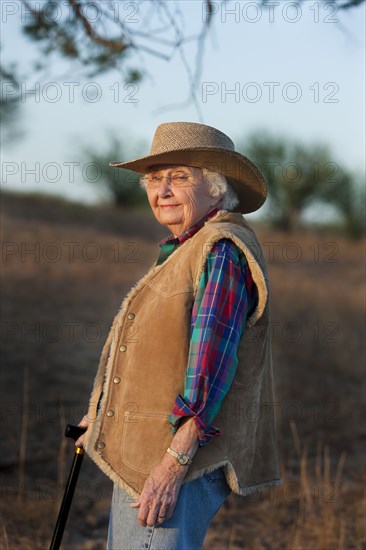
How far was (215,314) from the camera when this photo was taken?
2102 mm

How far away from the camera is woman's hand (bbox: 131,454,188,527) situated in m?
2.09

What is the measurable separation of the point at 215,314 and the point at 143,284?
33 centimetres

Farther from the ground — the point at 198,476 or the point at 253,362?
the point at 253,362

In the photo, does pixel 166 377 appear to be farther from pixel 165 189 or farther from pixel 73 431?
pixel 165 189

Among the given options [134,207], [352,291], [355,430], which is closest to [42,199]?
[134,207]

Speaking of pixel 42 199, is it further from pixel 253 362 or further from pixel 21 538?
pixel 253 362

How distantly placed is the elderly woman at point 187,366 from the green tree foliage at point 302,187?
23357 millimetres

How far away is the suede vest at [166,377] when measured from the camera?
2.19 metres

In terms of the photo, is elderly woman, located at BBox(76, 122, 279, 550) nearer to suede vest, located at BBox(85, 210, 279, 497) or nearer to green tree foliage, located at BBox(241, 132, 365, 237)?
suede vest, located at BBox(85, 210, 279, 497)

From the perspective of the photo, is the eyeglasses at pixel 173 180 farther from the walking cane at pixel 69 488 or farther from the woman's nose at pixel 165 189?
the walking cane at pixel 69 488

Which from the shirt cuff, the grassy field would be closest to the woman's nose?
the shirt cuff

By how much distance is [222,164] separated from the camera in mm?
2398

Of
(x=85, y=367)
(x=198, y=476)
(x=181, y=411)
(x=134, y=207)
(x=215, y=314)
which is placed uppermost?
(x=134, y=207)

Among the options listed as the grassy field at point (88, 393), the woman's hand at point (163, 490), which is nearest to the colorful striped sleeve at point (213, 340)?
the woman's hand at point (163, 490)
